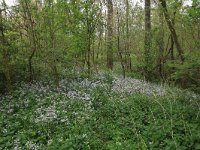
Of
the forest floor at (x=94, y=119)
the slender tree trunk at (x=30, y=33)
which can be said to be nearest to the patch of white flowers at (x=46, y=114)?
the forest floor at (x=94, y=119)

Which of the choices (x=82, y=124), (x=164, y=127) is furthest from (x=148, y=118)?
(x=82, y=124)

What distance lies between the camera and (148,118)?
752 centimetres

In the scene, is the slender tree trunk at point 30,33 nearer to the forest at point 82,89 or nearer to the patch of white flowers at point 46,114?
the forest at point 82,89

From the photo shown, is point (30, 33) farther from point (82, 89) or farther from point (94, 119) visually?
point (94, 119)

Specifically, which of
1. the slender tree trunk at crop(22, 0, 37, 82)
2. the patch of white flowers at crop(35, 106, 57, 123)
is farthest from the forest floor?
the slender tree trunk at crop(22, 0, 37, 82)

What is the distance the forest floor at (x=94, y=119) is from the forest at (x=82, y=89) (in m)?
0.02

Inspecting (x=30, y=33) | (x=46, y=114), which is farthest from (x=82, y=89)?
(x=30, y=33)

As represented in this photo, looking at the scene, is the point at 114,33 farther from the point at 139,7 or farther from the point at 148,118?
the point at 148,118

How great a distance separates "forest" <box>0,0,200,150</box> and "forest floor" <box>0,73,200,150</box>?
0.08ft

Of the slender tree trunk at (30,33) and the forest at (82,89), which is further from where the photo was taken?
the slender tree trunk at (30,33)

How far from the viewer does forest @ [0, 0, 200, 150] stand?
6414 millimetres

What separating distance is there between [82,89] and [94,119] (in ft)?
10.8

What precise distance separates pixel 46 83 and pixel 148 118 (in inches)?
213

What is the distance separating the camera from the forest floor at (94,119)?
6.08 m
